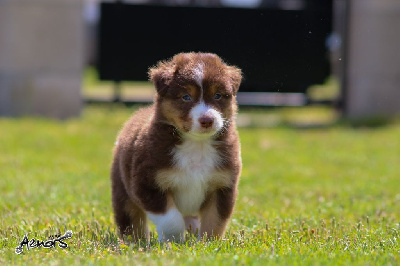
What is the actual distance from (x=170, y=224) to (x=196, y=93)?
0.92 metres

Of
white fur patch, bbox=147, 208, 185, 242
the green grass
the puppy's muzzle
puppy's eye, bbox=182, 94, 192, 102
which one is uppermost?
puppy's eye, bbox=182, 94, 192, 102

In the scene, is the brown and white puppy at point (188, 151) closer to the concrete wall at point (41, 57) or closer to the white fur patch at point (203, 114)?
the white fur patch at point (203, 114)

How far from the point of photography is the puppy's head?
514cm

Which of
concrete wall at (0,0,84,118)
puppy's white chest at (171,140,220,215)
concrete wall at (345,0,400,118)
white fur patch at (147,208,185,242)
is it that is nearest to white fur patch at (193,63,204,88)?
puppy's white chest at (171,140,220,215)

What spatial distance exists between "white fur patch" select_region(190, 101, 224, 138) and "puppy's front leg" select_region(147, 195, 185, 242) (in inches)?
21.4

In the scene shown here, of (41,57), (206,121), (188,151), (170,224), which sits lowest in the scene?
(170,224)

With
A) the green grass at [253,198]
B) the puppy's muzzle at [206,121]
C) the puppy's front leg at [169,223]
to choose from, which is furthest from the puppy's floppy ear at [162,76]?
the green grass at [253,198]

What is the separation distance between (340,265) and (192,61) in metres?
1.84

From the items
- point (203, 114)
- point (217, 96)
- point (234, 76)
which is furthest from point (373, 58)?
point (203, 114)

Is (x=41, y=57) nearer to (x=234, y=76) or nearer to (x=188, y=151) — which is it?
(x=234, y=76)

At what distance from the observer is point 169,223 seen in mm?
5223

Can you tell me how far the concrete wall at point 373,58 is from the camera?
1659cm

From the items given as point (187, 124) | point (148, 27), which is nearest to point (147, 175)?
point (187, 124)

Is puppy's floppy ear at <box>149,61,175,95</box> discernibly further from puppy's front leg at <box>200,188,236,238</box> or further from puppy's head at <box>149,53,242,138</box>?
puppy's front leg at <box>200,188,236,238</box>
